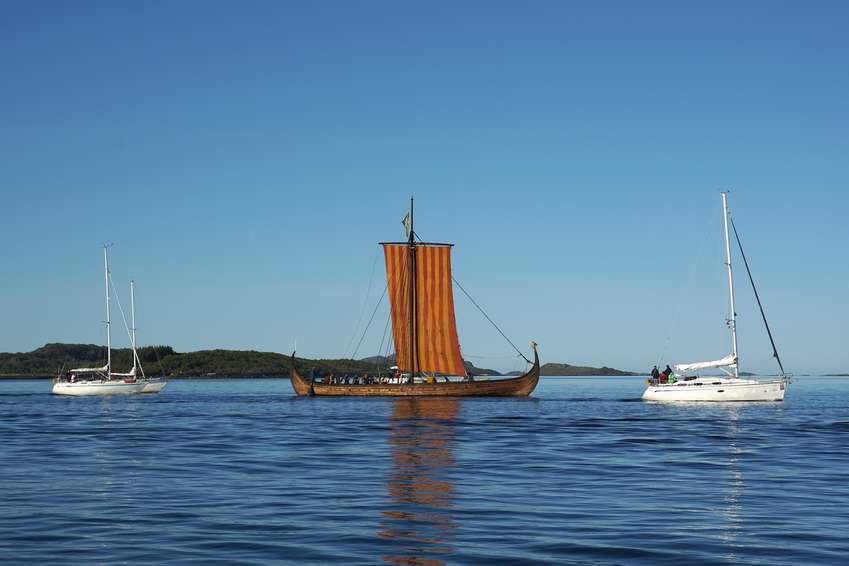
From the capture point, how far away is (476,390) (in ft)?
332

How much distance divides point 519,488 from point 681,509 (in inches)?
195

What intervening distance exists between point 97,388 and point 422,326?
3843 cm

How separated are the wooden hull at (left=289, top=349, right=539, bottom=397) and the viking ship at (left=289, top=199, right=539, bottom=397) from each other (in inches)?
4.1

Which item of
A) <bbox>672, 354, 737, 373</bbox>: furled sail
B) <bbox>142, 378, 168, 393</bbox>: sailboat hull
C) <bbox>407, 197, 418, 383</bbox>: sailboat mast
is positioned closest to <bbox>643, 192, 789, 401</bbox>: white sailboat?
<bbox>672, 354, 737, 373</bbox>: furled sail

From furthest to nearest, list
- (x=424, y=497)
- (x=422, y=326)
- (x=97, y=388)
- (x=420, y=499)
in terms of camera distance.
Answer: (x=97, y=388)
(x=422, y=326)
(x=424, y=497)
(x=420, y=499)

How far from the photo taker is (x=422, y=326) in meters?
105

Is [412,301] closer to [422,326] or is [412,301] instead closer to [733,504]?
[422,326]

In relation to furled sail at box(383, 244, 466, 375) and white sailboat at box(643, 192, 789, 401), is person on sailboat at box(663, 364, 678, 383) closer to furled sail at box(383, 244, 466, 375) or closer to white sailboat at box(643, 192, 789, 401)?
white sailboat at box(643, 192, 789, 401)

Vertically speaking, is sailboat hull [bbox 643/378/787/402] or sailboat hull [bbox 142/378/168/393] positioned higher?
sailboat hull [bbox 142/378/168/393]

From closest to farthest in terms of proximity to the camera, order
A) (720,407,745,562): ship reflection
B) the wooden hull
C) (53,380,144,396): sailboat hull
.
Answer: (720,407,745,562): ship reflection
the wooden hull
(53,380,144,396): sailboat hull

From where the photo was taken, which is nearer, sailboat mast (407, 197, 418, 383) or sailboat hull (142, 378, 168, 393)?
sailboat mast (407, 197, 418, 383)

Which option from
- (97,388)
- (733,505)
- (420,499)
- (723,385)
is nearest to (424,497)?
(420,499)

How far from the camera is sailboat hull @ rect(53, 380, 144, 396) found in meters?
111

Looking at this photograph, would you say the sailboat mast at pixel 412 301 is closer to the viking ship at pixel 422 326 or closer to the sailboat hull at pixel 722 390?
the viking ship at pixel 422 326
